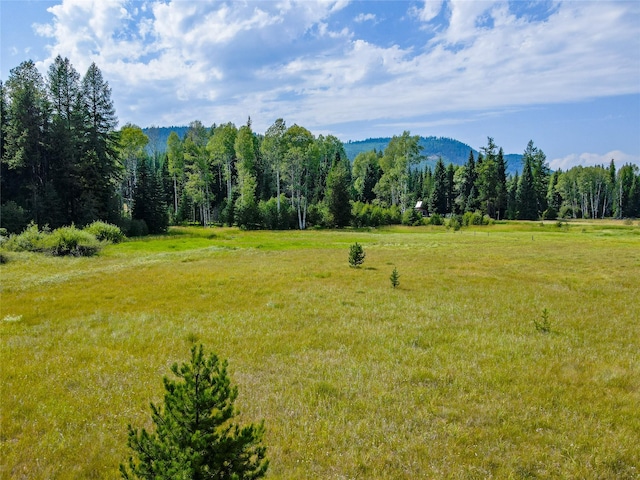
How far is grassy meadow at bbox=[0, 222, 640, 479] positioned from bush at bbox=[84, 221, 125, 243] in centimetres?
2298

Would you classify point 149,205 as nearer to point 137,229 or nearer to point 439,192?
point 137,229

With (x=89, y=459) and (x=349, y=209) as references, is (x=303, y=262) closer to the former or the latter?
(x=89, y=459)

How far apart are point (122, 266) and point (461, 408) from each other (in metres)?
28.3

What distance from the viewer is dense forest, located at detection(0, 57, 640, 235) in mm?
52125

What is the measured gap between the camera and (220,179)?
317 feet

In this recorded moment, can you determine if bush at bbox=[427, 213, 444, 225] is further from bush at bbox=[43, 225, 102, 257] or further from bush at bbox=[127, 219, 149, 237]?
bush at bbox=[43, 225, 102, 257]

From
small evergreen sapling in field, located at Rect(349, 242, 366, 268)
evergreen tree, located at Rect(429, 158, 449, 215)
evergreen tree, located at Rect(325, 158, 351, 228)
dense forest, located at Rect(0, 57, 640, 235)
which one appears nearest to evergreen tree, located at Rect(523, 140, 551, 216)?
dense forest, located at Rect(0, 57, 640, 235)

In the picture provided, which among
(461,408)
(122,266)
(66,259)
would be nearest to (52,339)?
(461,408)

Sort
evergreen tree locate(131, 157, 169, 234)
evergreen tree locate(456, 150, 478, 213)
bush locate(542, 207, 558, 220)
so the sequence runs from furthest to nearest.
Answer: evergreen tree locate(456, 150, 478, 213) < bush locate(542, 207, 558, 220) < evergreen tree locate(131, 157, 169, 234)

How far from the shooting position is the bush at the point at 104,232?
45125 millimetres

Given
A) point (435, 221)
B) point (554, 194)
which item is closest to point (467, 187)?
point (435, 221)

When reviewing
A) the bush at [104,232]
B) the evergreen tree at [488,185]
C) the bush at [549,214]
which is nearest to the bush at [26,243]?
the bush at [104,232]

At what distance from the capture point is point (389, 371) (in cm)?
1016

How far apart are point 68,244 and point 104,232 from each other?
1143 centimetres
